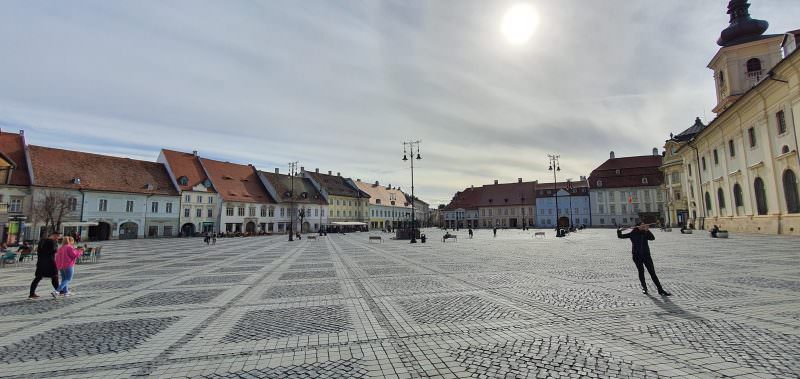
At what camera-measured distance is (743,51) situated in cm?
4138

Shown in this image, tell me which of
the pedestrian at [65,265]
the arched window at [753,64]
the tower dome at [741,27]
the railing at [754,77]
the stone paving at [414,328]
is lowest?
the stone paving at [414,328]

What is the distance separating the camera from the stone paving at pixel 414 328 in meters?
4.39

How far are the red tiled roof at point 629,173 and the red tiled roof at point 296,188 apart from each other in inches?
2451

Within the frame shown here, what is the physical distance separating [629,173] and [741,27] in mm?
46385

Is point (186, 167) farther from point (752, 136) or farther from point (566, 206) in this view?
point (566, 206)

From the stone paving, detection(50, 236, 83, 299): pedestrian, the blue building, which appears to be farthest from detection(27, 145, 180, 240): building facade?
the blue building

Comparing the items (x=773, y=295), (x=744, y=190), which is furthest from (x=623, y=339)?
(x=744, y=190)

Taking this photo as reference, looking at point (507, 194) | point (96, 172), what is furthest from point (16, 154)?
point (507, 194)

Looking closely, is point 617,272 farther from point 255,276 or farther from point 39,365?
point 39,365

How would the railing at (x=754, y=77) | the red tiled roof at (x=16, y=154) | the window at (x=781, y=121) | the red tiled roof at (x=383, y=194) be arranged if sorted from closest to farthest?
the window at (x=781, y=121) < the red tiled roof at (x=16, y=154) < the railing at (x=754, y=77) < the red tiled roof at (x=383, y=194)

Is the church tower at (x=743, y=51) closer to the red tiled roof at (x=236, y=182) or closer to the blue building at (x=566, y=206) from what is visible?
the blue building at (x=566, y=206)

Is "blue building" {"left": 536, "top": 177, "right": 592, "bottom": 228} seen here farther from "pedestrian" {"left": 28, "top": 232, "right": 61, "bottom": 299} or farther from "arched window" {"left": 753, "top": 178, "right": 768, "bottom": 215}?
"pedestrian" {"left": 28, "top": 232, "right": 61, "bottom": 299}

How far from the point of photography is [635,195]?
8200 cm

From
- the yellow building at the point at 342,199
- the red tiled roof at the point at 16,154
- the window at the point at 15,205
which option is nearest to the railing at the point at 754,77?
the yellow building at the point at 342,199
